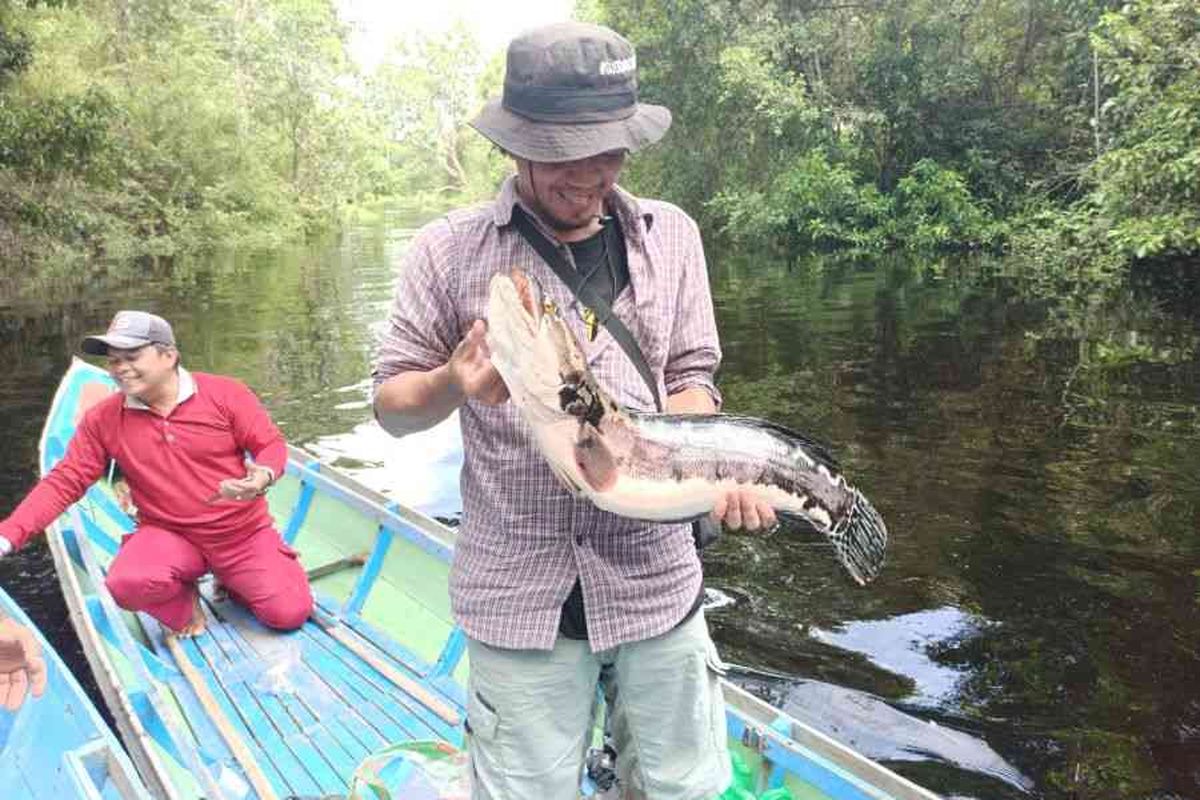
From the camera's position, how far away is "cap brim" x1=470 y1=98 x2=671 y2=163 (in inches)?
86.4

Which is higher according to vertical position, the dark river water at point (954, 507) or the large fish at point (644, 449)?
the large fish at point (644, 449)

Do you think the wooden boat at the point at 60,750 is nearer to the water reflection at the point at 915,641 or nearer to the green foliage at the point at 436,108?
the water reflection at the point at 915,641

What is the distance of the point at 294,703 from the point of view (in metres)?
4.88

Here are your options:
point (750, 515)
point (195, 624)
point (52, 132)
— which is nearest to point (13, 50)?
point (52, 132)

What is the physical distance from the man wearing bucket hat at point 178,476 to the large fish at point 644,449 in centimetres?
308

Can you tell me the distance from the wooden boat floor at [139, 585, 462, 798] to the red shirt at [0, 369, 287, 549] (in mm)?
628

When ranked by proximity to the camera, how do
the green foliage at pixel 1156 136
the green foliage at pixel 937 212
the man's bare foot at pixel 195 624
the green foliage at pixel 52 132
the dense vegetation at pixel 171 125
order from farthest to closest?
the green foliage at pixel 937 212 → the dense vegetation at pixel 171 125 → the green foliage at pixel 1156 136 → the green foliage at pixel 52 132 → the man's bare foot at pixel 195 624

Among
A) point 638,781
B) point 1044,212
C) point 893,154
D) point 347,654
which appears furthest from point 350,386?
point 893,154

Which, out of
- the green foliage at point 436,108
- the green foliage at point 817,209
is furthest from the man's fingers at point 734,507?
the green foliage at point 436,108

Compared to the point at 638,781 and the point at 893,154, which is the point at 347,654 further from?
the point at 893,154

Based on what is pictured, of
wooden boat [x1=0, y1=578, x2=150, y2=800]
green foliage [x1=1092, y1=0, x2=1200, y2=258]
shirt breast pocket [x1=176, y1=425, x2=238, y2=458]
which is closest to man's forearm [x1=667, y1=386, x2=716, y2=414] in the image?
wooden boat [x1=0, y1=578, x2=150, y2=800]

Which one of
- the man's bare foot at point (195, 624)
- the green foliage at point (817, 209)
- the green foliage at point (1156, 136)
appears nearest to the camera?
the man's bare foot at point (195, 624)

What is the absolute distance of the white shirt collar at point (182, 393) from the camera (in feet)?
16.5

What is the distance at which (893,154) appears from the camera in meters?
27.1
